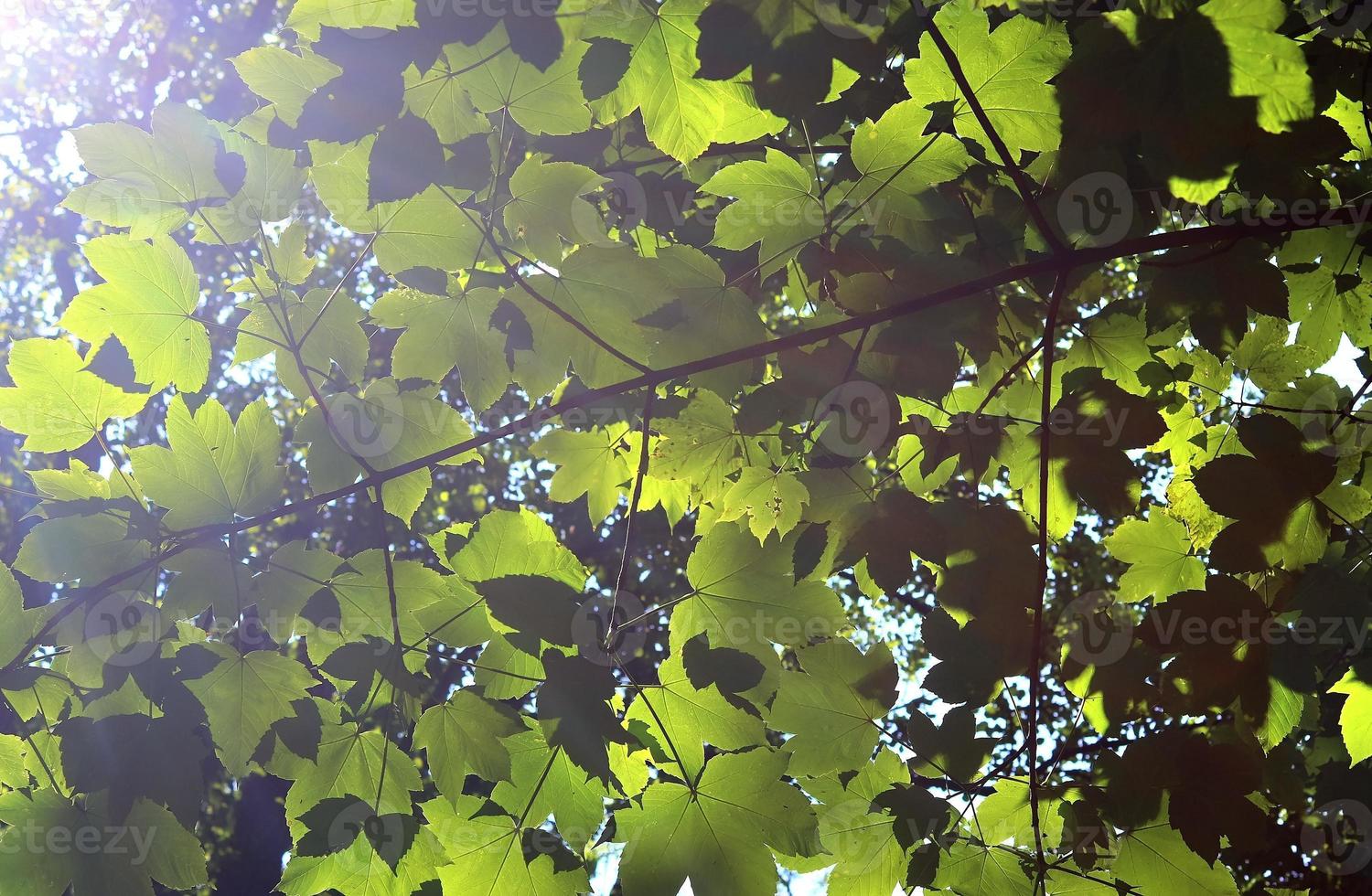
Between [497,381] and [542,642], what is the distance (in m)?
0.55

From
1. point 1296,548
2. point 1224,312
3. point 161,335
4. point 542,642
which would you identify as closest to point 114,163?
point 161,335

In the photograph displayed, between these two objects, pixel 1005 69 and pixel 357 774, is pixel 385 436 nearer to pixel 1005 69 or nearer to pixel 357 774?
pixel 357 774

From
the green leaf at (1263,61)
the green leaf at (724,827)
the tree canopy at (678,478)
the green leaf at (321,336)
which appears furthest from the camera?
the green leaf at (321,336)

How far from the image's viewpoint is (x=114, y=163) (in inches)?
68.9
